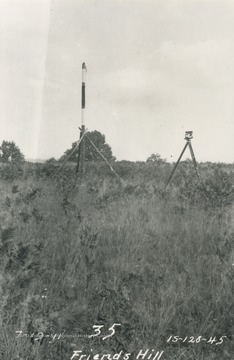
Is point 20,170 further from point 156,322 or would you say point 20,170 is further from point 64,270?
point 156,322

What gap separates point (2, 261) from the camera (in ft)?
10.7

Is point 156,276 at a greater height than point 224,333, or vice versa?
point 156,276

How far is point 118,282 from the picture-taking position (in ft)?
10.4

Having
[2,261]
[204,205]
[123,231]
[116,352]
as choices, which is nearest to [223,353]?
[116,352]

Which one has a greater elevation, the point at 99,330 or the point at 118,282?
the point at 118,282

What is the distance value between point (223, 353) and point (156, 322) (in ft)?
1.46

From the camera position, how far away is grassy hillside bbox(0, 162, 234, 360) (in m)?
2.43

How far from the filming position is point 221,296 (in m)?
2.99

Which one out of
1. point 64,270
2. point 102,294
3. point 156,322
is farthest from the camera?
point 64,270

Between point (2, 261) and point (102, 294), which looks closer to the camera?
point (102, 294)

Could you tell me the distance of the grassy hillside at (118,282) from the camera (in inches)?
95.6

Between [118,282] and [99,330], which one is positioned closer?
[99,330]

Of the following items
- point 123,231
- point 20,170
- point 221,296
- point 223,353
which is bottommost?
point 223,353

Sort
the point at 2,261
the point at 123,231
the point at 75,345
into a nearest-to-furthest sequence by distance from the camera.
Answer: the point at 75,345
the point at 2,261
the point at 123,231
